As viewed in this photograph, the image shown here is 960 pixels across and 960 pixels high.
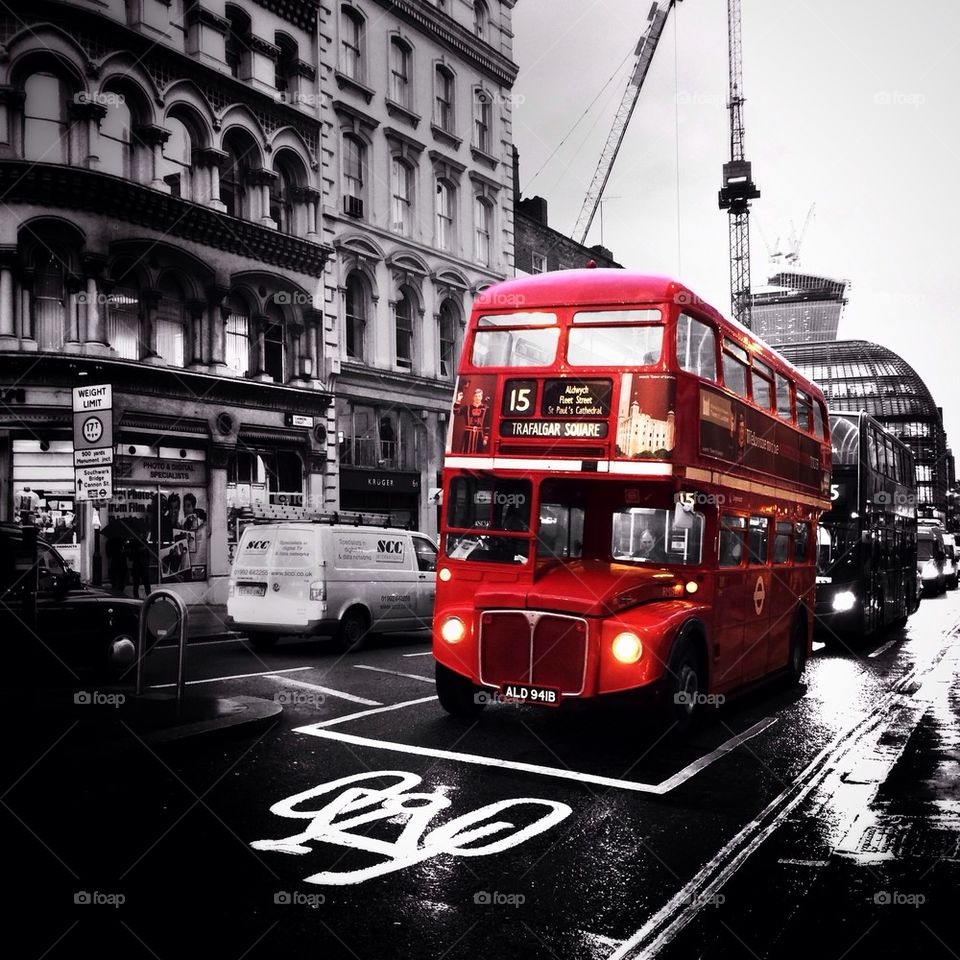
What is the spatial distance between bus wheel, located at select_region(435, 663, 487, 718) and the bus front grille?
70 centimetres

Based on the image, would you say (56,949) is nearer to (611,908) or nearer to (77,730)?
(611,908)

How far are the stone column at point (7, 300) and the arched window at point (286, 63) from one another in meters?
9.72

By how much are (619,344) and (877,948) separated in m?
5.78

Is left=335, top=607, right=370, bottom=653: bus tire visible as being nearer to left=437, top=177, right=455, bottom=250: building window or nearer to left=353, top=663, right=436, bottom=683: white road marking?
left=353, top=663, right=436, bottom=683: white road marking

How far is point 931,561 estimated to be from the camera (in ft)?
123

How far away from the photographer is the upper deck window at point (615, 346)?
9008mm

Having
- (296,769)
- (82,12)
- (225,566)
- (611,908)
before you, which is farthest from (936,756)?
(82,12)

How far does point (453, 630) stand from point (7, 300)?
1543 cm

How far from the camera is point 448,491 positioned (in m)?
9.69

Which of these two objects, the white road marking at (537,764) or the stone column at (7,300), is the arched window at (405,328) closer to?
the stone column at (7,300)

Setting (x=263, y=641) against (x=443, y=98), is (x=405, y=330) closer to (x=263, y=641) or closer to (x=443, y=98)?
(x=443, y=98)

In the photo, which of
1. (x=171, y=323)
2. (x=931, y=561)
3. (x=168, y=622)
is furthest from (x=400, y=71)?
(x=931, y=561)

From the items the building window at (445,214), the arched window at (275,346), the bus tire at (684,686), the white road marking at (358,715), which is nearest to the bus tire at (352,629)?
the white road marking at (358,715)

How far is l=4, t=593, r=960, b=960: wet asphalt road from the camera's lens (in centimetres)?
464
